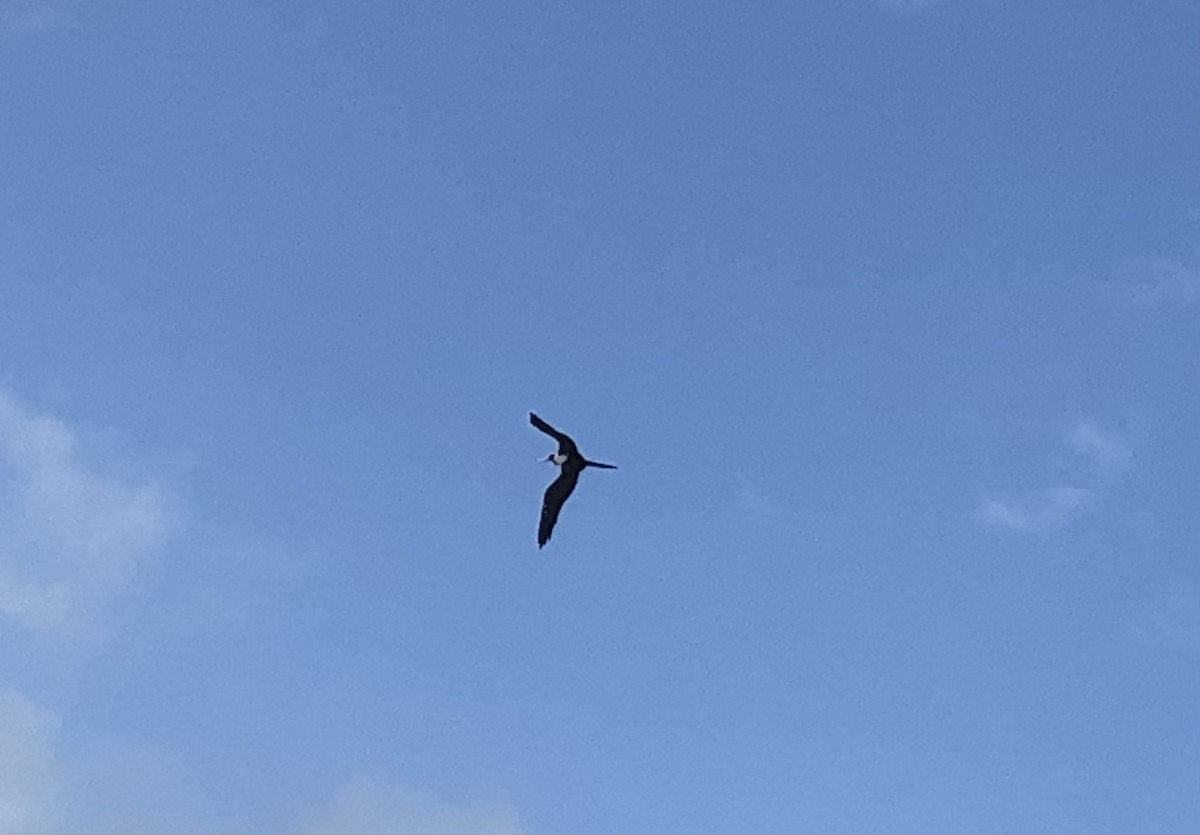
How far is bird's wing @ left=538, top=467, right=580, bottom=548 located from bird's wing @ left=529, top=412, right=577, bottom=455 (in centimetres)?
136

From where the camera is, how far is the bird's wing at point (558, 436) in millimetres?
72594

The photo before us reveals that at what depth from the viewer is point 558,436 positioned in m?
73.6

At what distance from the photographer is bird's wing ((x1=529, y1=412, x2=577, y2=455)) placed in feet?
238

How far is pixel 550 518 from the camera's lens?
2968 inches

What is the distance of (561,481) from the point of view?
248 feet

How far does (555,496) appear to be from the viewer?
248ft

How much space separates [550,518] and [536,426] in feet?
17.7

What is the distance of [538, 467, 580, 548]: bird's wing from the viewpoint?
247ft

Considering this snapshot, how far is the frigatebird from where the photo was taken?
244ft

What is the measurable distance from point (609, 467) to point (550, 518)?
169 inches

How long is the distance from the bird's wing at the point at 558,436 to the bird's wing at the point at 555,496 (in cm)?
136

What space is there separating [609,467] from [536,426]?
4294mm

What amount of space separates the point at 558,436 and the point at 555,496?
3734 millimetres

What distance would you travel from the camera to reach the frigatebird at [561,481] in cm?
7425
